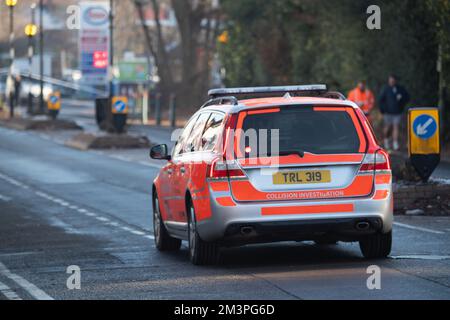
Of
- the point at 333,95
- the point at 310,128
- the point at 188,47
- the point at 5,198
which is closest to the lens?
the point at 310,128

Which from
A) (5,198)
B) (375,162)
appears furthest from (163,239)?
(5,198)

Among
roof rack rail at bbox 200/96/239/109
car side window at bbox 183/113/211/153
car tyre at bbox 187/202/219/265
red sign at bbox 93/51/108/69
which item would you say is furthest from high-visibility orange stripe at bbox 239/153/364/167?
red sign at bbox 93/51/108/69

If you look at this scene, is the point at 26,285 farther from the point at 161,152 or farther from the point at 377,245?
the point at 377,245

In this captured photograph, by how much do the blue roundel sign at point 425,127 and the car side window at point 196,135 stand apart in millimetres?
5829

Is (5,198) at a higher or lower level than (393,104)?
lower

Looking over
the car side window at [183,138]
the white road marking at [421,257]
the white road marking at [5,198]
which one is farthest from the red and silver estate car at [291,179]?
the white road marking at [5,198]

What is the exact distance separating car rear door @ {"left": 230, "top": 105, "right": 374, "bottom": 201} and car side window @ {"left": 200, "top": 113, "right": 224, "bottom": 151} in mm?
287

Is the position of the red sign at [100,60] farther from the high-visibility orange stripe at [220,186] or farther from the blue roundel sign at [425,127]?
the high-visibility orange stripe at [220,186]

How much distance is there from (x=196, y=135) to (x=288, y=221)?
1.83m

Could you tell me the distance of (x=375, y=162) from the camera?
12.5 meters

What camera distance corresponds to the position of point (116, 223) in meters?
18.5
